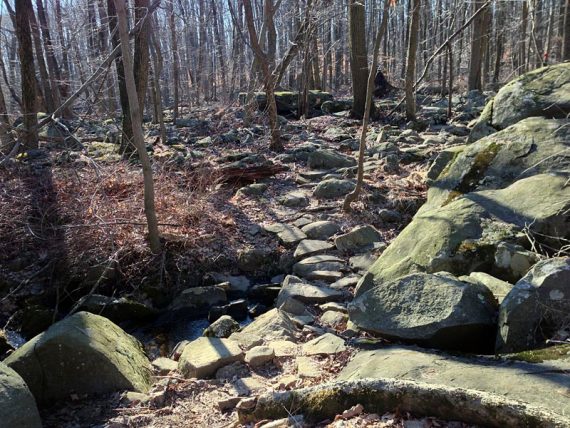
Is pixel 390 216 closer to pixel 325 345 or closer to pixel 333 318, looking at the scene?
pixel 333 318

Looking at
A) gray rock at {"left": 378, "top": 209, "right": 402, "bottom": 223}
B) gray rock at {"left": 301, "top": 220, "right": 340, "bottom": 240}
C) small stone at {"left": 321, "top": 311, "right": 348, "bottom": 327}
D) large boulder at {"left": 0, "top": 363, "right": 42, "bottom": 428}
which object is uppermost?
large boulder at {"left": 0, "top": 363, "right": 42, "bottom": 428}

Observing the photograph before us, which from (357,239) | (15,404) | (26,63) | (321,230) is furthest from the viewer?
(26,63)

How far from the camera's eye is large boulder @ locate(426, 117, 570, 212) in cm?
590

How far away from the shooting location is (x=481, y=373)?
9.22ft

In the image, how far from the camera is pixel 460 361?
3.16m

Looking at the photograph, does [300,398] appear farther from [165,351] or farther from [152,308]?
[152,308]

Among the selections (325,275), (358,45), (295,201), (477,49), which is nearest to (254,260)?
(325,275)

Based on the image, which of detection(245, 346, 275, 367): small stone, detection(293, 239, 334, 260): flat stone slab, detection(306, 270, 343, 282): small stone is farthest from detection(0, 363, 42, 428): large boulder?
detection(293, 239, 334, 260): flat stone slab

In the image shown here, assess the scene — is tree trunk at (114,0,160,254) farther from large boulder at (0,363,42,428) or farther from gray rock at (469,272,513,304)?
gray rock at (469,272,513,304)

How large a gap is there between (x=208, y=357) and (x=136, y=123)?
10.5 feet

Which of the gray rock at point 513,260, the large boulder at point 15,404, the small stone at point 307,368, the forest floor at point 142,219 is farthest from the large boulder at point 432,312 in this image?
the large boulder at point 15,404

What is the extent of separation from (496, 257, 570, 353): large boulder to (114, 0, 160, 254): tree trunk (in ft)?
15.3

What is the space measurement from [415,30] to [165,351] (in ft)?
36.0

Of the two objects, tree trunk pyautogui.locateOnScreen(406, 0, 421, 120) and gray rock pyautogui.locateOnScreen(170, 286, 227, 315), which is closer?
gray rock pyautogui.locateOnScreen(170, 286, 227, 315)
